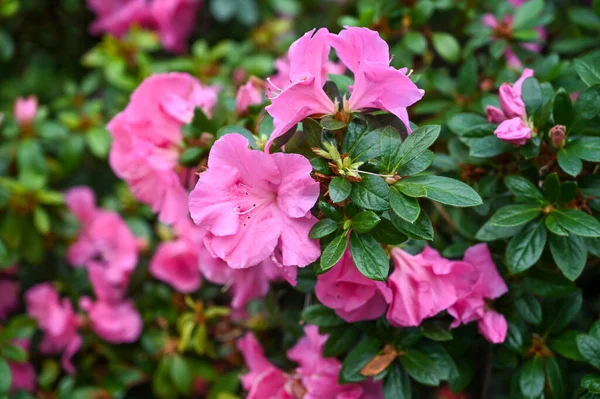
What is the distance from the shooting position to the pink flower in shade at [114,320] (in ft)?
5.60

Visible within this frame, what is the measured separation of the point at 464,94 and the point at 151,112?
72 cm

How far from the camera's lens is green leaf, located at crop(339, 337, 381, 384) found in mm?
1206

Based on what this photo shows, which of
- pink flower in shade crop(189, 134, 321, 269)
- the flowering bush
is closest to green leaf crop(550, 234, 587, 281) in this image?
the flowering bush

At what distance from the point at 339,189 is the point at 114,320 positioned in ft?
3.21

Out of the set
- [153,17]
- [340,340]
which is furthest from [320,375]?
[153,17]

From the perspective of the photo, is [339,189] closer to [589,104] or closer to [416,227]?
[416,227]

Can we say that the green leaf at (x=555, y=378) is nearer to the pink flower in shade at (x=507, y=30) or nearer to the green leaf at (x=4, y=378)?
the pink flower in shade at (x=507, y=30)

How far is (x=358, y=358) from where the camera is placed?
4.00 ft

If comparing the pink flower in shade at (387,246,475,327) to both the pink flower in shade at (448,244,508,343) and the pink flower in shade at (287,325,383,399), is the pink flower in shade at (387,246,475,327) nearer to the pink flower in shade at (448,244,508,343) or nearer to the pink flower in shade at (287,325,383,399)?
the pink flower in shade at (448,244,508,343)

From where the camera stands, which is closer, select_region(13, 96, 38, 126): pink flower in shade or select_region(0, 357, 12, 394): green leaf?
select_region(0, 357, 12, 394): green leaf

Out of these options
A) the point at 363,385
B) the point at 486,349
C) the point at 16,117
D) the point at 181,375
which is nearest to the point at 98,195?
the point at 16,117

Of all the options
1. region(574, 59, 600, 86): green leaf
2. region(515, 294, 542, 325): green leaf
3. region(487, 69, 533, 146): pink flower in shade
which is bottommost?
region(515, 294, 542, 325): green leaf

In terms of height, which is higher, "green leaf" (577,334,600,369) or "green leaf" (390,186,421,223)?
"green leaf" (390,186,421,223)

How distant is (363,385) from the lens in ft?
4.23
